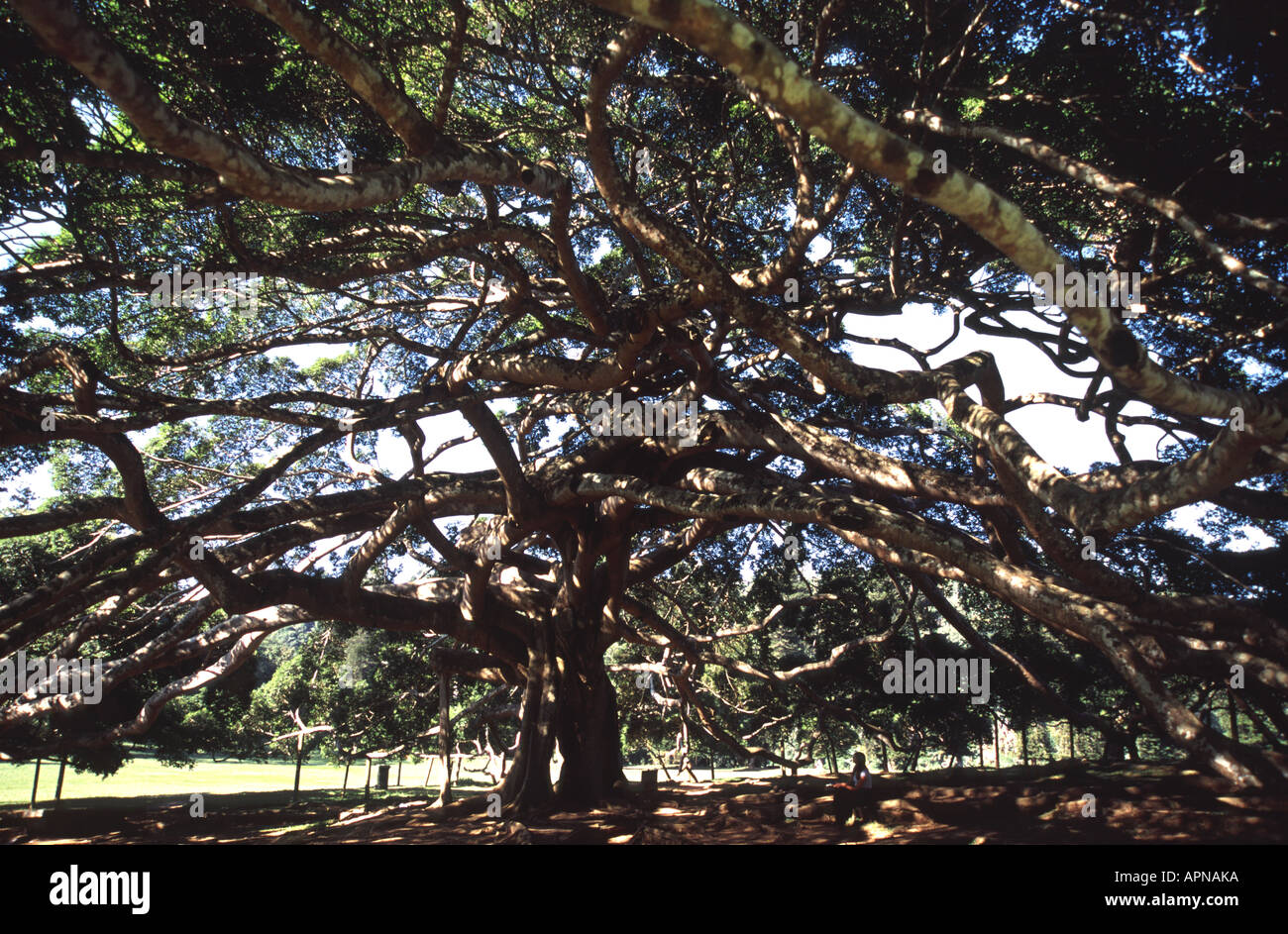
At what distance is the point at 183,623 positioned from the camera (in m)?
9.23

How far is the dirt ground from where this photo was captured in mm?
6965

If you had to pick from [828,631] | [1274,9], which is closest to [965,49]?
[1274,9]

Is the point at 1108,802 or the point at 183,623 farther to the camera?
the point at 183,623

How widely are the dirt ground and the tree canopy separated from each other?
751 mm

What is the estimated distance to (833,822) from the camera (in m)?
8.92

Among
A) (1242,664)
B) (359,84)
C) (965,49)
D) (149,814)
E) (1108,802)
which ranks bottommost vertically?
(149,814)

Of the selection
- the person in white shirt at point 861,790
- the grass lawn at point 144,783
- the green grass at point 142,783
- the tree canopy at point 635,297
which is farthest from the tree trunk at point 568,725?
the green grass at point 142,783

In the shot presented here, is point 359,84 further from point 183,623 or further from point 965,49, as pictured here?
point 183,623

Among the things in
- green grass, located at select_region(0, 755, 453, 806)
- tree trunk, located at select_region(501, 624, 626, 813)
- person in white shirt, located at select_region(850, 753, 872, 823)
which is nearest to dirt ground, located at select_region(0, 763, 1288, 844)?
person in white shirt, located at select_region(850, 753, 872, 823)

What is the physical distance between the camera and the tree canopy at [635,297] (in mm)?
5391

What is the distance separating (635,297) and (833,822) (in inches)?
254

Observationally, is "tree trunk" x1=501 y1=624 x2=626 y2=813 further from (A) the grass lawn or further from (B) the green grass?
(B) the green grass

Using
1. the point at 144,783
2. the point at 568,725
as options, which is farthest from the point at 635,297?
the point at 144,783
